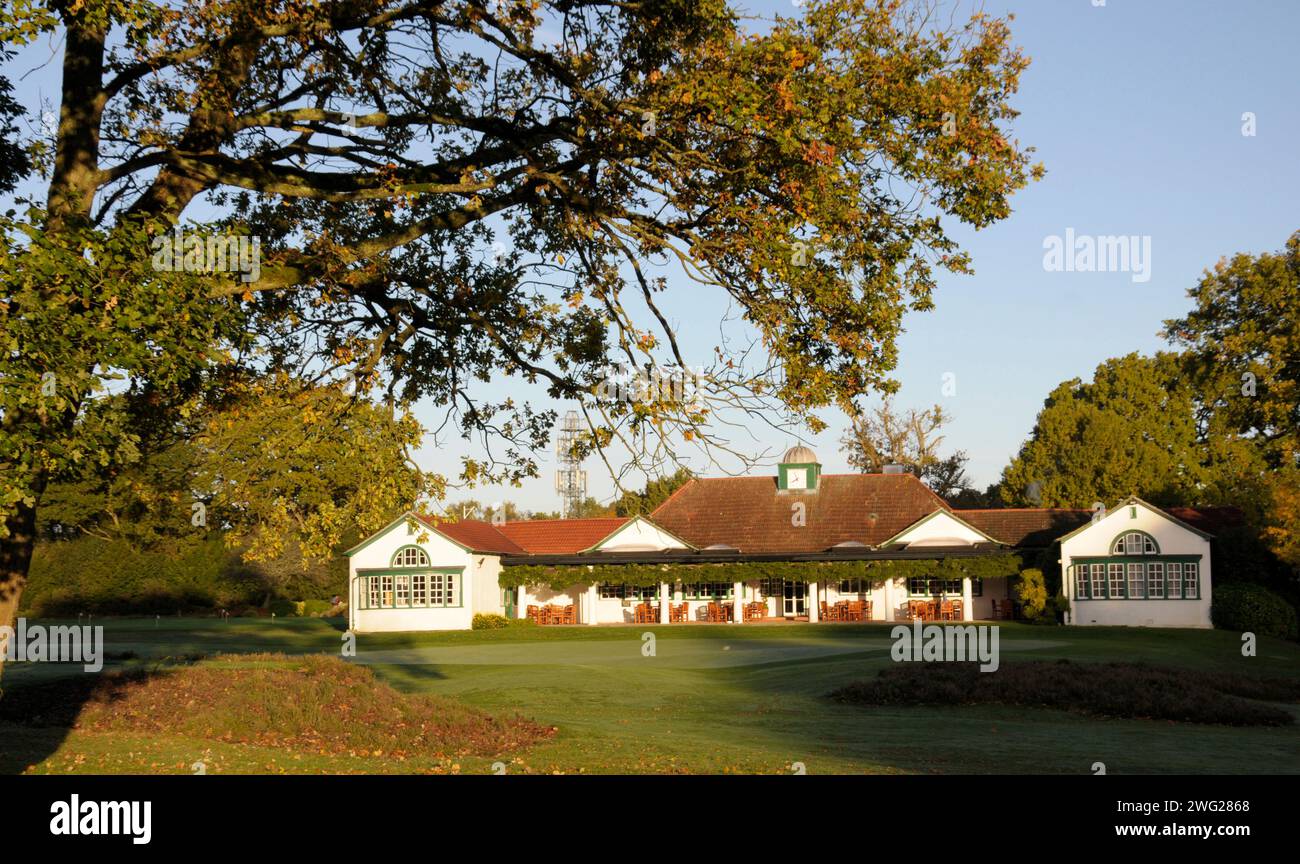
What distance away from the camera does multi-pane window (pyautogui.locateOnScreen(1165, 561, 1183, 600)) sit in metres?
48.2

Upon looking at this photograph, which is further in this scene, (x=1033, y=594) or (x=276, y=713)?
(x=1033, y=594)

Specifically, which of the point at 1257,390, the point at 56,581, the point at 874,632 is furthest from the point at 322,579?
the point at 1257,390

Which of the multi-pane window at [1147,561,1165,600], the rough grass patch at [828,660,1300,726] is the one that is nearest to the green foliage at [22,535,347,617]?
the multi-pane window at [1147,561,1165,600]

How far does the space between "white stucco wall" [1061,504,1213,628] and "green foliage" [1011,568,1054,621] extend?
1042mm

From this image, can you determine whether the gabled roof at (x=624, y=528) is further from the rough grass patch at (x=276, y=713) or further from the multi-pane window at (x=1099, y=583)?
the rough grass patch at (x=276, y=713)

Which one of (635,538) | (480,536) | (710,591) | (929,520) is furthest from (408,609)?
(929,520)

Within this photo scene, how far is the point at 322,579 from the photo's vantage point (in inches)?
2761

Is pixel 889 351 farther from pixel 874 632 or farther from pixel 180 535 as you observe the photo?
pixel 180 535

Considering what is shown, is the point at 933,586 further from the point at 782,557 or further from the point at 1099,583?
the point at 1099,583

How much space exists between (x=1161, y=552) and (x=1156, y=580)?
1.16m

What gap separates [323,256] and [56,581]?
60779 mm

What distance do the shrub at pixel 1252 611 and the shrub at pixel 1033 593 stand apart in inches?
250

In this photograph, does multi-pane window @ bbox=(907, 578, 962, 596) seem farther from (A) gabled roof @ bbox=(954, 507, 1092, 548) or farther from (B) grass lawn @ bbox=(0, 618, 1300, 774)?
(B) grass lawn @ bbox=(0, 618, 1300, 774)

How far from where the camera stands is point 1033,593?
162 feet
